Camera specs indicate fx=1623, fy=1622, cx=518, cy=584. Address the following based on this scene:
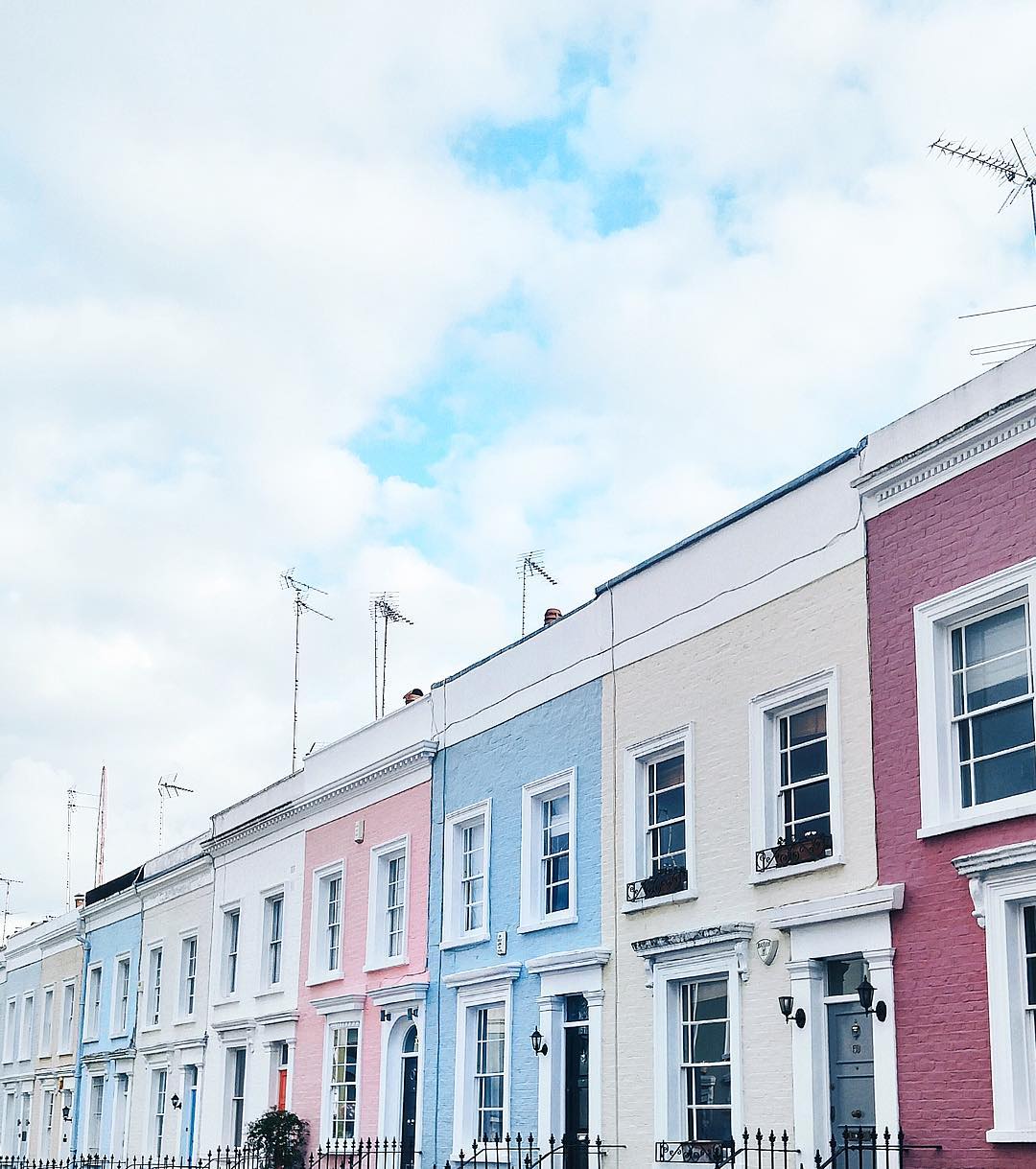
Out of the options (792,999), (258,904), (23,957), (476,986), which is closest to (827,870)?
(792,999)

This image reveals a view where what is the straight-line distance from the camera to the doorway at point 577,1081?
18500mm

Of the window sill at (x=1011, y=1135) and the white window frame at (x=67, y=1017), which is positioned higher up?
the white window frame at (x=67, y=1017)

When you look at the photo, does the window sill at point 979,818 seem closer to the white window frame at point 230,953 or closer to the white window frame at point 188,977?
the white window frame at point 230,953

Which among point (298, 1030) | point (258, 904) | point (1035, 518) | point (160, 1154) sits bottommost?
point (160, 1154)

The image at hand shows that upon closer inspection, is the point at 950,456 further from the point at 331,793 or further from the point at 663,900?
the point at 331,793

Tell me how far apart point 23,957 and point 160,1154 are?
15671 millimetres

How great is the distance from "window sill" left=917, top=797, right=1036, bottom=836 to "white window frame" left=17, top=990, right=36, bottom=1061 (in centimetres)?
3534

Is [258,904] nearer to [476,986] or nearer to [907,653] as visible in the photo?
[476,986]

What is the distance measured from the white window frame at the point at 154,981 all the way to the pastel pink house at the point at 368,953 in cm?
808

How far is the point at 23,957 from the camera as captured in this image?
1809 inches

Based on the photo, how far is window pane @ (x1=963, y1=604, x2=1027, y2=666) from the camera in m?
13.5

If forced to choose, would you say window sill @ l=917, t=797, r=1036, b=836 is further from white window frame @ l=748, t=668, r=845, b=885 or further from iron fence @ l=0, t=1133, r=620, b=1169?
iron fence @ l=0, t=1133, r=620, b=1169

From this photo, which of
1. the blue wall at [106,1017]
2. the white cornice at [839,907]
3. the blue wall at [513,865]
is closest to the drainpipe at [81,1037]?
the blue wall at [106,1017]

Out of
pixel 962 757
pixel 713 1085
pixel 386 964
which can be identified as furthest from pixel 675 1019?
pixel 386 964
